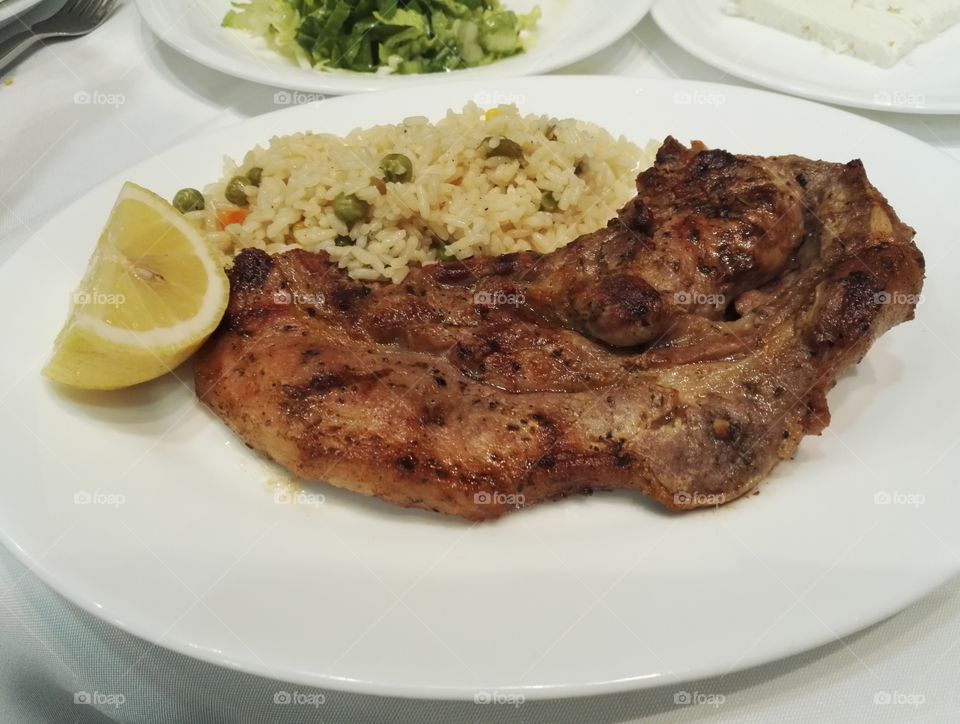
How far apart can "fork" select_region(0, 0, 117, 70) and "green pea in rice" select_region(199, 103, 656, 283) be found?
9.04 feet

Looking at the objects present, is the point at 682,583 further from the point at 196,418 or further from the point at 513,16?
the point at 513,16

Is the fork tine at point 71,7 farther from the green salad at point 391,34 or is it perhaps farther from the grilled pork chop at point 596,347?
the grilled pork chop at point 596,347

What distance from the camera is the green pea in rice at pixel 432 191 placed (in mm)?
3367

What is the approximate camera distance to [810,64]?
4.95 meters

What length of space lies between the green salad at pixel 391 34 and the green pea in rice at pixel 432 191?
1533 millimetres

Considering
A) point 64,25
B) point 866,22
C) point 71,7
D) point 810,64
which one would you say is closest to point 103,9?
point 71,7

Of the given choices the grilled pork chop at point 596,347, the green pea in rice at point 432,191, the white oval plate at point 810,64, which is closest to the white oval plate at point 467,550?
the grilled pork chop at point 596,347

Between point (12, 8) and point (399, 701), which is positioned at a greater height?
point (12, 8)

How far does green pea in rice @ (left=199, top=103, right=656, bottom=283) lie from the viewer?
337 centimetres

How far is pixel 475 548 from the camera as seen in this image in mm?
2289

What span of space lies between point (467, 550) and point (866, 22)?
4.65m

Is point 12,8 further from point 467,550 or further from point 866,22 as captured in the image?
point 866,22

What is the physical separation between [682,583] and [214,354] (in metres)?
1.74

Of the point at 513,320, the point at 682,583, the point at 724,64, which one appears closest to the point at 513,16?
the point at 724,64
